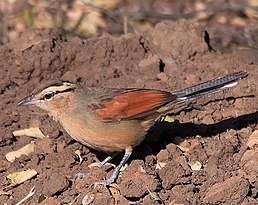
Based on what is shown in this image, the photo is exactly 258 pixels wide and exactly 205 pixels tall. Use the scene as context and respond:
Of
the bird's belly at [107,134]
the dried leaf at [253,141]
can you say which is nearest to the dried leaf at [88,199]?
the bird's belly at [107,134]

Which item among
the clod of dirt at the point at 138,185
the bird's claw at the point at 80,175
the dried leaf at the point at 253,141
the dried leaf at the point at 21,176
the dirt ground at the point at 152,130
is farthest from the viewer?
the dried leaf at the point at 253,141

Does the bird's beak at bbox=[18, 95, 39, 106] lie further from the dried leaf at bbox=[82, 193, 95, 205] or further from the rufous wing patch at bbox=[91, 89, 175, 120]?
the dried leaf at bbox=[82, 193, 95, 205]

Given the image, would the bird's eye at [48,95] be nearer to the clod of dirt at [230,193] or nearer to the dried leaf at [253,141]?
the clod of dirt at [230,193]

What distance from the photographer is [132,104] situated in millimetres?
7848

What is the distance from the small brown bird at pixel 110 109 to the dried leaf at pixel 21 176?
1.96 feet

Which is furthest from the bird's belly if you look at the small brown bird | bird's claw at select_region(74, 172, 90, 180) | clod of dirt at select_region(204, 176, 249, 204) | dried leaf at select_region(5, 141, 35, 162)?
clod of dirt at select_region(204, 176, 249, 204)

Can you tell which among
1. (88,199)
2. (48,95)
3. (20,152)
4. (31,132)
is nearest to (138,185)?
(88,199)

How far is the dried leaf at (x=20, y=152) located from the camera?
824 centimetres

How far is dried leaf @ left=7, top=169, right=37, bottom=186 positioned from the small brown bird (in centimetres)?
60

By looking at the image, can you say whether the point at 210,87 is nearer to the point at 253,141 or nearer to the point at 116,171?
the point at 253,141

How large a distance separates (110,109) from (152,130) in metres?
0.78

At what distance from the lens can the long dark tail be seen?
315 inches

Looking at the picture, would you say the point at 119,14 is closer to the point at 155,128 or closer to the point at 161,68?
the point at 161,68

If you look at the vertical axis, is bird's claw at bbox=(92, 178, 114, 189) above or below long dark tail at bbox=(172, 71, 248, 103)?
below
